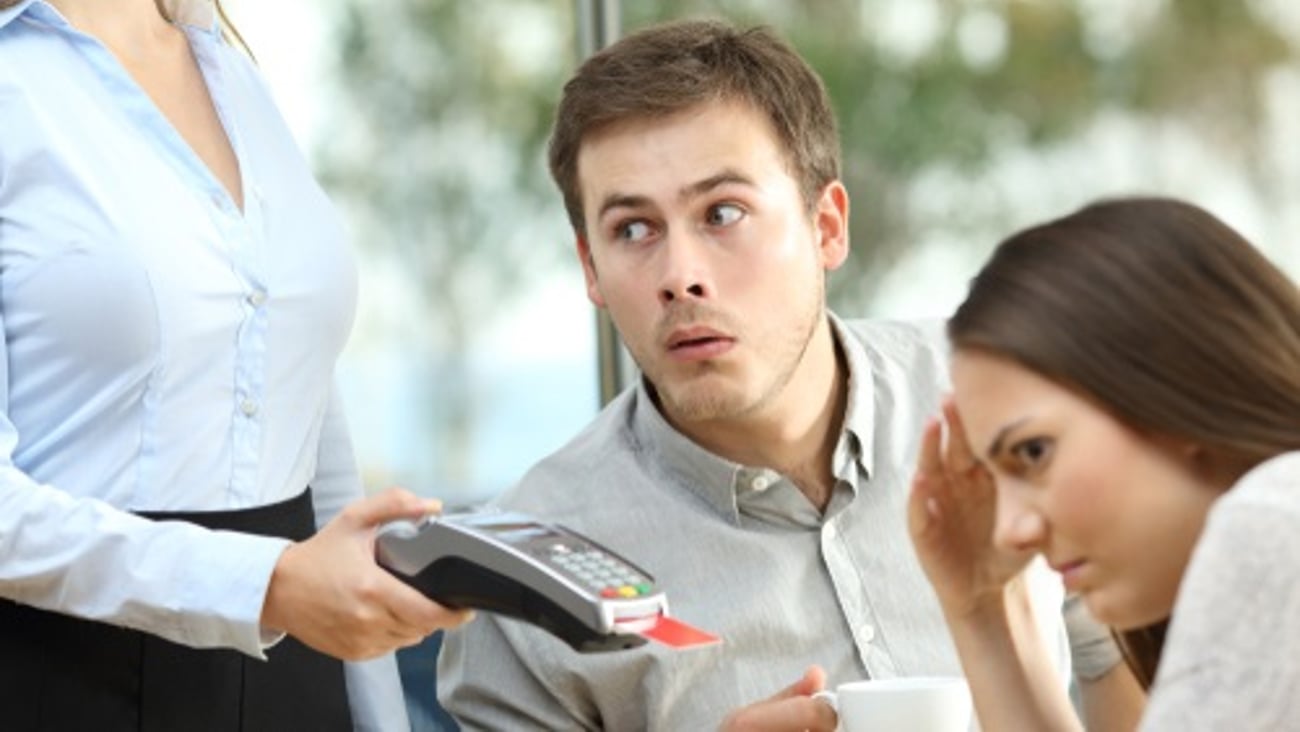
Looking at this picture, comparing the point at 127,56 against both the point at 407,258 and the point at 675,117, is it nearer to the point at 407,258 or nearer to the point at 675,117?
the point at 675,117

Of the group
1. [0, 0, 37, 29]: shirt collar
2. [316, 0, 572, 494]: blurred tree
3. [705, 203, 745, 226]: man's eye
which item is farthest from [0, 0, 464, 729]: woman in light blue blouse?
[316, 0, 572, 494]: blurred tree

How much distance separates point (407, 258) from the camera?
411 centimetres

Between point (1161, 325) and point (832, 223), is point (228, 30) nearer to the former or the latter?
point (832, 223)

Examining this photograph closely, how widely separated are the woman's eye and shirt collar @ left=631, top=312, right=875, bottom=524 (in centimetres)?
64

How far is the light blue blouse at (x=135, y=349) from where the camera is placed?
171cm

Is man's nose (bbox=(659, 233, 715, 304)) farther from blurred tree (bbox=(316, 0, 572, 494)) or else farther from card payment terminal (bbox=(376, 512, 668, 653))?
blurred tree (bbox=(316, 0, 572, 494))

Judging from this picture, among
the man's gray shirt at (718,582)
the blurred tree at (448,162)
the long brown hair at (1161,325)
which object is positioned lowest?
the blurred tree at (448,162)

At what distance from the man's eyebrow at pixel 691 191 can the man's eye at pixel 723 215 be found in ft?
0.06

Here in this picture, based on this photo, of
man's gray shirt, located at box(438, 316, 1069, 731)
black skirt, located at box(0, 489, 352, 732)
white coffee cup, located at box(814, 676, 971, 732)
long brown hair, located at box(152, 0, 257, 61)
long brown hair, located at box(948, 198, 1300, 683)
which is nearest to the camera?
long brown hair, located at box(948, 198, 1300, 683)

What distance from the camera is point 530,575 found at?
148cm

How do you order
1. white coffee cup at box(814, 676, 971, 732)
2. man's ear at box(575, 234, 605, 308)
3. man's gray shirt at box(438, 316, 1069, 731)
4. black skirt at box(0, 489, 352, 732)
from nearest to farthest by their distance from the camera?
white coffee cup at box(814, 676, 971, 732) → black skirt at box(0, 489, 352, 732) → man's gray shirt at box(438, 316, 1069, 731) → man's ear at box(575, 234, 605, 308)

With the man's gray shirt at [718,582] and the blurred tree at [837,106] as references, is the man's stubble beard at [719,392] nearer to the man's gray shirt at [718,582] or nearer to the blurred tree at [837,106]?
the man's gray shirt at [718,582]

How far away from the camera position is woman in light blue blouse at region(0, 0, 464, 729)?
5.59 feet

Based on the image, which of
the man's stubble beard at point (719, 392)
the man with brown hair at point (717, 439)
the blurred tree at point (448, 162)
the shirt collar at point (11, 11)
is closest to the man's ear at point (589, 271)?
the man with brown hair at point (717, 439)
